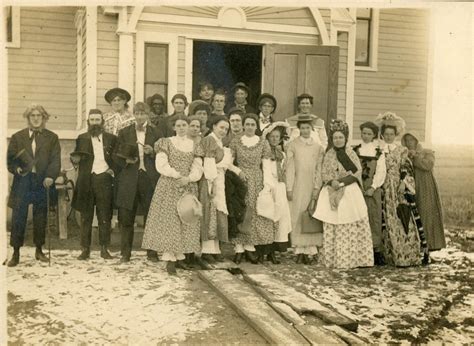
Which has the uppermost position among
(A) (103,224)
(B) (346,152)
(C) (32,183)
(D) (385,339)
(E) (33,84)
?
(E) (33,84)

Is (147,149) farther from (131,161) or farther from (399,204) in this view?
(399,204)

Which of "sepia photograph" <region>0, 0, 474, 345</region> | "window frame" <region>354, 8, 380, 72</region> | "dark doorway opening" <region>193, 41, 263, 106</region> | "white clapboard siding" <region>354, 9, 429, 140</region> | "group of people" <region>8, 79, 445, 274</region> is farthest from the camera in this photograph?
"dark doorway opening" <region>193, 41, 263, 106</region>

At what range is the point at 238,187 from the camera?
215 inches

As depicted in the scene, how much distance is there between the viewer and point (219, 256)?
5.85 meters

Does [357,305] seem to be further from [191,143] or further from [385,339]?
[191,143]

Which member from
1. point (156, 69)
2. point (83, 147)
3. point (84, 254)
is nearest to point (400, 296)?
point (84, 254)

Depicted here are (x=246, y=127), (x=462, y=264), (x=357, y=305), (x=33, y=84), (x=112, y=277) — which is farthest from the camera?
(x=33, y=84)

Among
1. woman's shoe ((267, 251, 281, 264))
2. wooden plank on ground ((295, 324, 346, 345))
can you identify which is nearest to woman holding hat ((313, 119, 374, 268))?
woman's shoe ((267, 251, 281, 264))

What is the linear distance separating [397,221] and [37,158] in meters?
3.85

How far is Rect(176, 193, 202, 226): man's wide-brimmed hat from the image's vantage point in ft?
16.5

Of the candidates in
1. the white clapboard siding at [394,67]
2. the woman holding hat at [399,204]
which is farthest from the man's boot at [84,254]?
the white clapboard siding at [394,67]

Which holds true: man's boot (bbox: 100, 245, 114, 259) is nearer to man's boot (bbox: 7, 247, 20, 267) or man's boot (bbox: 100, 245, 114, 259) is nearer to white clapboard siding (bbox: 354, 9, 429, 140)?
man's boot (bbox: 7, 247, 20, 267)

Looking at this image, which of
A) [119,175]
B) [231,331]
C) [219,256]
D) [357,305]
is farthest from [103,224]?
[357,305]

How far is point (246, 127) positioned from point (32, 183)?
2245 millimetres
